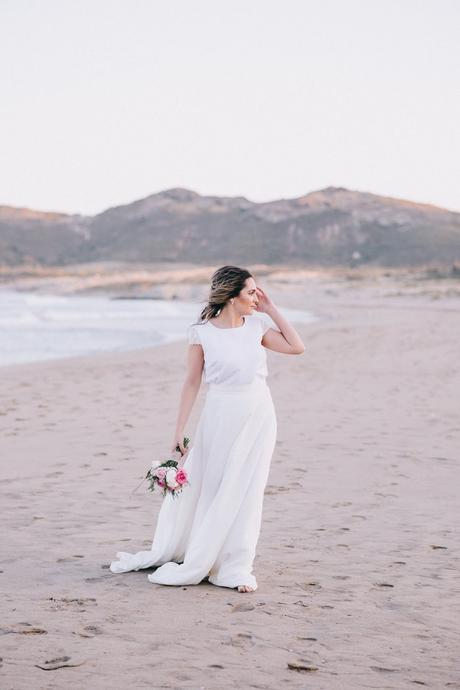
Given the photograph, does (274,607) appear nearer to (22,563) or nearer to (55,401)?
(22,563)

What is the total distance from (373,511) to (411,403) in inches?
219

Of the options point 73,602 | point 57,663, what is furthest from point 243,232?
point 57,663

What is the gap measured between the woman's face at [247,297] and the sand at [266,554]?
4.76 feet

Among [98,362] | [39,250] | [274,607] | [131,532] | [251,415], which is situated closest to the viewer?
[274,607]

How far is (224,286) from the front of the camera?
5.03m

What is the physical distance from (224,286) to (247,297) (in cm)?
13

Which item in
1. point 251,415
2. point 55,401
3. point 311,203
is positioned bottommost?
point 55,401

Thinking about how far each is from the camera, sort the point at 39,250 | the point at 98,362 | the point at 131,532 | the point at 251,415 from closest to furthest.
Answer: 1. the point at 251,415
2. the point at 131,532
3. the point at 98,362
4. the point at 39,250

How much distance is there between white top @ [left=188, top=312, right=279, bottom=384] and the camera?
5020mm

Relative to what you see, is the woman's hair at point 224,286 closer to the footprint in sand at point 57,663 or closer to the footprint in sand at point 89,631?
the footprint in sand at point 89,631

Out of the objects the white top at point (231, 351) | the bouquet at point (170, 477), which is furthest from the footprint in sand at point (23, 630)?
the white top at point (231, 351)

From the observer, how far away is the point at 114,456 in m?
8.79

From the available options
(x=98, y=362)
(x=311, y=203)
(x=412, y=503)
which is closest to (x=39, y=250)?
(x=311, y=203)

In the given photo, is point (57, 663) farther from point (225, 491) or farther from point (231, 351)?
point (231, 351)
